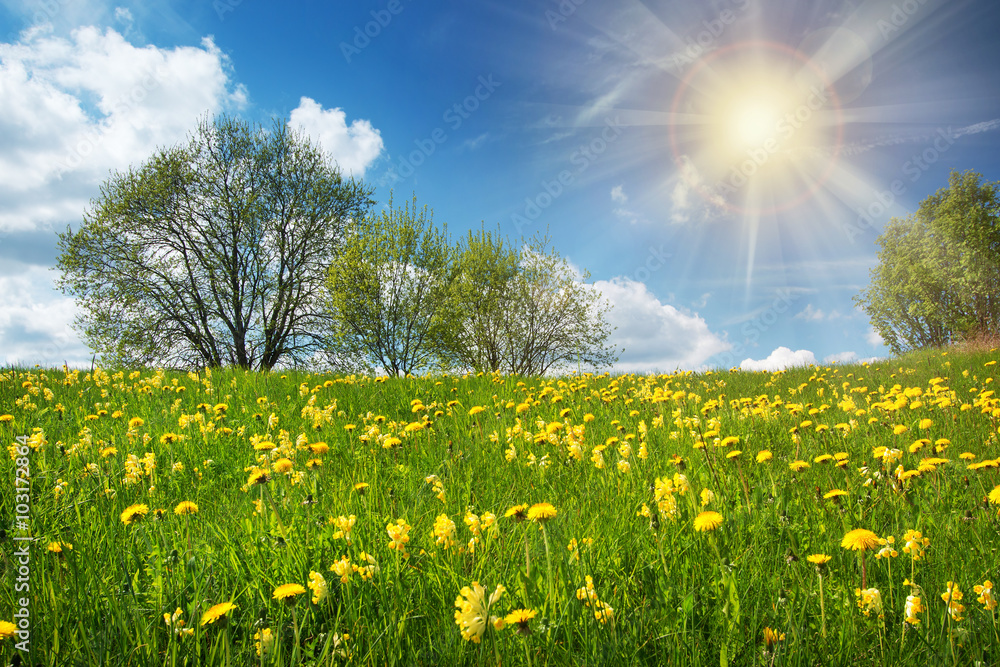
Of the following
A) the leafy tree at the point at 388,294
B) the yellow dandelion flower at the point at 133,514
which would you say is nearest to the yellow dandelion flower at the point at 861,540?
the yellow dandelion flower at the point at 133,514

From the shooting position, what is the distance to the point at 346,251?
85.3 ft

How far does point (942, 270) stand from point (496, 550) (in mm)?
42612

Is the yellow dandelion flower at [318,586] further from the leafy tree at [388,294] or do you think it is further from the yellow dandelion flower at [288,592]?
the leafy tree at [388,294]

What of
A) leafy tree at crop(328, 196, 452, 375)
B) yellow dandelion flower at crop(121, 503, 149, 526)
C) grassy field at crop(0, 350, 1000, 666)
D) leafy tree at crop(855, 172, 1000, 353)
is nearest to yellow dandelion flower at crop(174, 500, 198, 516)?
grassy field at crop(0, 350, 1000, 666)

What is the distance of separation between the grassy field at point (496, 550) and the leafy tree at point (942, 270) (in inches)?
1383

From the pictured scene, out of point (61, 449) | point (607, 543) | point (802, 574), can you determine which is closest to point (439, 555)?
point (607, 543)

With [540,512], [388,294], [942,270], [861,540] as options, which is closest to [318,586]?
[540,512]

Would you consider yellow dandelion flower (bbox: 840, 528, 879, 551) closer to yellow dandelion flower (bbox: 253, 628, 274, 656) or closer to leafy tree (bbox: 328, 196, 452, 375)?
yellow dandelion flower (bbox: 253, 628, 274, 656)

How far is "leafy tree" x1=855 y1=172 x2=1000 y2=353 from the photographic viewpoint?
3134cm

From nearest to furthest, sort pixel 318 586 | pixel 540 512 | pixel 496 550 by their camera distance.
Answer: pixel 318 586 < pixel 540 512 < pixel 496 550

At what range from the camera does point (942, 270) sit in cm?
3297

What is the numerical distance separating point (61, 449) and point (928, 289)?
1805 inches

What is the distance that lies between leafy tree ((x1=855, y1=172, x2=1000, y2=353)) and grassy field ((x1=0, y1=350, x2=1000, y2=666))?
35136mm

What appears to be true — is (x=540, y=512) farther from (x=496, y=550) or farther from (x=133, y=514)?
(x=133, y=514)
